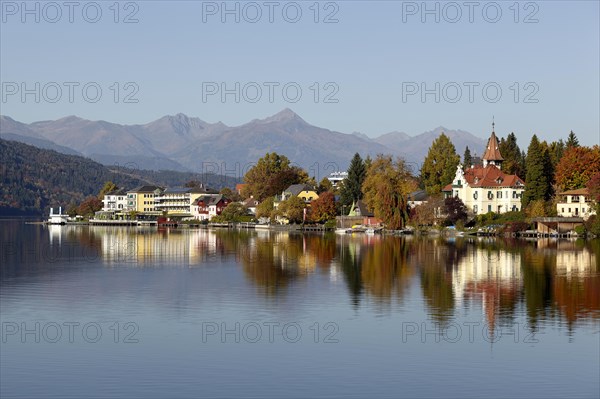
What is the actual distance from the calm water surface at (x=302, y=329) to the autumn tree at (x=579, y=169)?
44.2m

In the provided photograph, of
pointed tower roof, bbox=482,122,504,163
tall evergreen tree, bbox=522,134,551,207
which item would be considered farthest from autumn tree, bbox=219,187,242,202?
tall evergreen tree, bbox=522,134,551,207

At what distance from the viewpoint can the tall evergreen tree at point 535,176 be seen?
103 m

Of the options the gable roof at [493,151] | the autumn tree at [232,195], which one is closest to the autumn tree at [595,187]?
the gable roof at [493,151]

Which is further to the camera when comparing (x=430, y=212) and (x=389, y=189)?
(x=389, y=189)

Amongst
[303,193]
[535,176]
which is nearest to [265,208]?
[303,193]

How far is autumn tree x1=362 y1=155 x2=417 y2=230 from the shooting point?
111000mm

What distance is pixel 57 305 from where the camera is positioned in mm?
39156

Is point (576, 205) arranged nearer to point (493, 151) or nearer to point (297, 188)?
point (493, 151)

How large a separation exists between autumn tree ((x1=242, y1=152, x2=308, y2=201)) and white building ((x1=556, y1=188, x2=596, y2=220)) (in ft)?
208

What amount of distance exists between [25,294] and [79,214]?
6129 inches

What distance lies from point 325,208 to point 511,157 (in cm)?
2558

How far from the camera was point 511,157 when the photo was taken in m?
121

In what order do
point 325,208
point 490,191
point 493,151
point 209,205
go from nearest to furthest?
1. point 490,191
2. point 493,151
3. point 325,208
4. point 209,205

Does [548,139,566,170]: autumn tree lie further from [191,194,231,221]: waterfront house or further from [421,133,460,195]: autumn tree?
[191,194,231,221]: waterfront house
